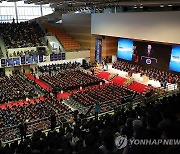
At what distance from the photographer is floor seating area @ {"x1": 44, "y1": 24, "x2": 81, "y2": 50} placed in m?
28.8

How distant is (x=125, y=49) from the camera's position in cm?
2559

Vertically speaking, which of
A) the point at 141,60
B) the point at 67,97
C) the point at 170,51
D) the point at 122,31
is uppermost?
the point at 122,31

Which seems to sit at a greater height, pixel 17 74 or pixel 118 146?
pixel 118 146

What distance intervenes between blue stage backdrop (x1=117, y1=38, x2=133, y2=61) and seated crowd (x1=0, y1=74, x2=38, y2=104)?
11.7 meters

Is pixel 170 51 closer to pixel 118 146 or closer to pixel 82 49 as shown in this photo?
pixel 82 49

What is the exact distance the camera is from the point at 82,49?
1128 inches

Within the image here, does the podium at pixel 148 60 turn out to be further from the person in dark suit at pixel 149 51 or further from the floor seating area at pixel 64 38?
the floor seating area at pixel 64 38

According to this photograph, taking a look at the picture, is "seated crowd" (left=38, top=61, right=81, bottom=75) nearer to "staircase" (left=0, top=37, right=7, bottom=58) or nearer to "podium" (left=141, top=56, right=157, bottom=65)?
"staircase" (left=0, top=37, right=7, bottom=58)

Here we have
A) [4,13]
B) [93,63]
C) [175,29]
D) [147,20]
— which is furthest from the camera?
[4,13]

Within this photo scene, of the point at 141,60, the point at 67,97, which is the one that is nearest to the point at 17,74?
the point at 67,97

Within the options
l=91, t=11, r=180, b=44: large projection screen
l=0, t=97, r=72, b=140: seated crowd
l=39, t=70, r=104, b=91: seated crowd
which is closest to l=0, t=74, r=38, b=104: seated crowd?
l=39, t=70, r=104, b=91: seated crowd

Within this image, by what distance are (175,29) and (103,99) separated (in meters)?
7.90

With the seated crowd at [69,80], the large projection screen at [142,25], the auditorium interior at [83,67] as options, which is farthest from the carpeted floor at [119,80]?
the large projection screen at [142,25]

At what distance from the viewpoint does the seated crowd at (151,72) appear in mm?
19888
